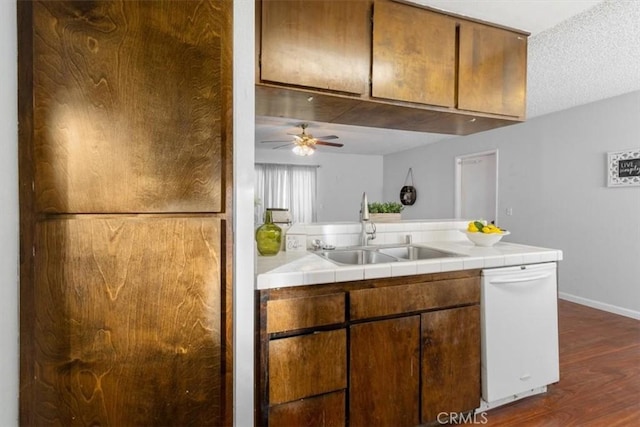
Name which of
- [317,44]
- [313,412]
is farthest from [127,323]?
[317,44]

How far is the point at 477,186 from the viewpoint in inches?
195

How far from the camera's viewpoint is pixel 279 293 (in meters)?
1.26

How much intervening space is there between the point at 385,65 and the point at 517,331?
62.9 inches

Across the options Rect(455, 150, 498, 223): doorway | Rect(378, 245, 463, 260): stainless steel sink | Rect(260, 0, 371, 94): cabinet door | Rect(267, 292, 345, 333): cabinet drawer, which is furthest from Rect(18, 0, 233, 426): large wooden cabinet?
Rect(455, 150, 498, 223): doorway

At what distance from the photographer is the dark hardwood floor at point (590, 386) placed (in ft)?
5.57

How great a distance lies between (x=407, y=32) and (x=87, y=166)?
A: 163 centimetres

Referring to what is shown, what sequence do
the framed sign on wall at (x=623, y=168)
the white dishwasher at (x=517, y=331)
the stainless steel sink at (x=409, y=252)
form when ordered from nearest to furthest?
1. the white dishwasher at (x=517, y=331)
2. the stainless steel sink at (x=409, y=252)
3. the framed sign on wall at (x=623, y=168)

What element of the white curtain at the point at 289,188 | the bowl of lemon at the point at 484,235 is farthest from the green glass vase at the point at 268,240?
the white curtain at the point at 289,188

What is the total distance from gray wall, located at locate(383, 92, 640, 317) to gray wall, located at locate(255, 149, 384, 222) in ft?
9.14

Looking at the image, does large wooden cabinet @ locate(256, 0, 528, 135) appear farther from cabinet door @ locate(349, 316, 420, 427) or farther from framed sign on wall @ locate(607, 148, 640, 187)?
framed sign on wall @ locate(607, 148, 640, 187)

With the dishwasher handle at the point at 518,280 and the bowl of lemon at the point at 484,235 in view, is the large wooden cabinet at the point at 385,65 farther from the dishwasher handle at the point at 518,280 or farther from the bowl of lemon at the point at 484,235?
the dishwasher handle at the point at 518,280

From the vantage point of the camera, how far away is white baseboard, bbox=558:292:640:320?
315cm

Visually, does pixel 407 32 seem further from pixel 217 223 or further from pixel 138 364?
pixel 138 364

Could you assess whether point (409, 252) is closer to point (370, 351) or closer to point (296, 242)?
point (296, 242)
